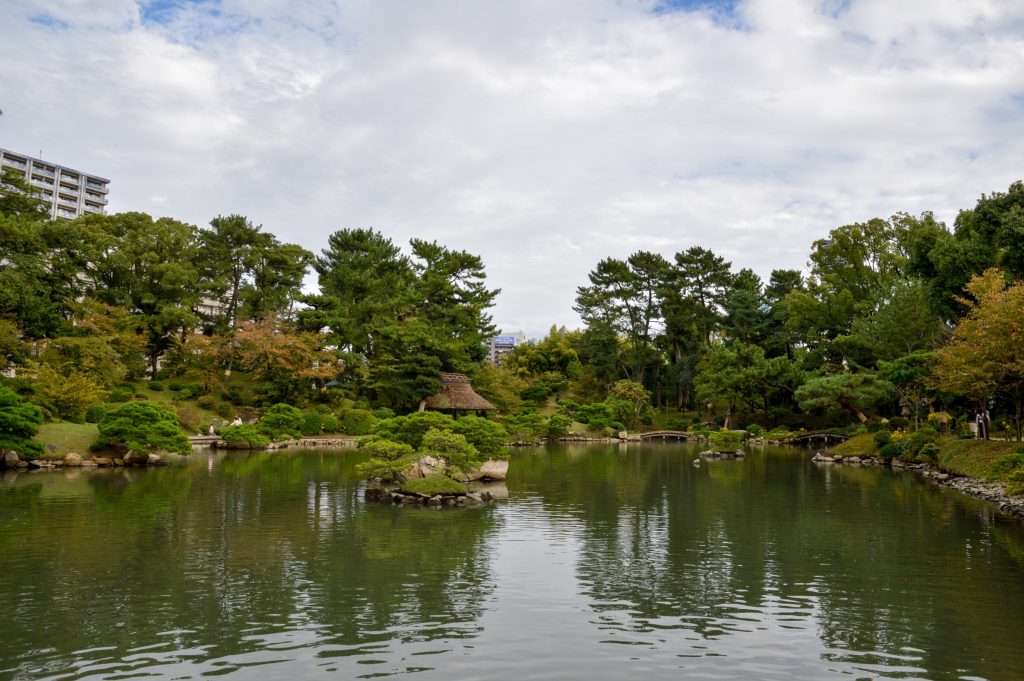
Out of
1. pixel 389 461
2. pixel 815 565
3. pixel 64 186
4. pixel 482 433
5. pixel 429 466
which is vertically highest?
pixel 64 186

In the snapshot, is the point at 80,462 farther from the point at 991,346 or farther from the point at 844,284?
the point at 844,284

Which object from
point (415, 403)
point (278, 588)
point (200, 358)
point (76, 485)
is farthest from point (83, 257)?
point (278, 588)

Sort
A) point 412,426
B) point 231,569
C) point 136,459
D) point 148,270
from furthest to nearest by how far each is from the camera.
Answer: point 148,270 < point 136,459 < point 412,426 < point 231,569

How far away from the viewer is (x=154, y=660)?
23.0 ft

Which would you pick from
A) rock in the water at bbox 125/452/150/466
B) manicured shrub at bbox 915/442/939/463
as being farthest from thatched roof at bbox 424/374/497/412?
manicured shrub at bbox 915/442/939/463

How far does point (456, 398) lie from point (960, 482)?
27225mm

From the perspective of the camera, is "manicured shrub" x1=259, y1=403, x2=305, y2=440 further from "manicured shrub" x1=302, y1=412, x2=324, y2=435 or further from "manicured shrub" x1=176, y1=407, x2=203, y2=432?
"manicured shrub" x1=176, y1=407, x2=203, y2=432

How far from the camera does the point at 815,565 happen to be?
1141cm

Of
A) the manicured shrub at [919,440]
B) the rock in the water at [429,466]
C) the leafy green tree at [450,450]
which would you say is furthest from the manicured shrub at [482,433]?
the manicured shrub at [919,440]

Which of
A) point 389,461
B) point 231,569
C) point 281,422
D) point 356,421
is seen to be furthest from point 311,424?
point 231,569

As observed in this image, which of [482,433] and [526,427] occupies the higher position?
[482,433]

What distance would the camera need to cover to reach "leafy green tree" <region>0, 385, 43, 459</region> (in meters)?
21.6

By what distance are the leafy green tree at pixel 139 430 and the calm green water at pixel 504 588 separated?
5443 mm

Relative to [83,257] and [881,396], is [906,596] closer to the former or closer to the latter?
[881,396]
